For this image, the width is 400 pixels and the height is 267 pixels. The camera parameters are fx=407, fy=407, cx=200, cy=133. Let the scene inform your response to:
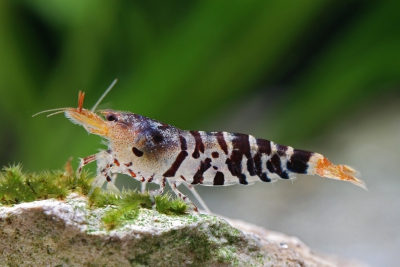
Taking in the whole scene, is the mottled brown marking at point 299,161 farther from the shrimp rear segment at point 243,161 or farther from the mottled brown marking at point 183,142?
the mottled brown marking at point 183,142

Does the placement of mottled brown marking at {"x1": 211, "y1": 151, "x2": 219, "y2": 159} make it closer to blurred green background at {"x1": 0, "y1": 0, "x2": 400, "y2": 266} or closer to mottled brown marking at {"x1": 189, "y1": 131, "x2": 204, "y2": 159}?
mottled brown marking at {"x1": 189, "y1": 131, "x2": 204, "y2": 159}

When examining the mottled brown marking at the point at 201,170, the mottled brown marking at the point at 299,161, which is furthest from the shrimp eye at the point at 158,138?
the mottled brown marking at the point at 299,161

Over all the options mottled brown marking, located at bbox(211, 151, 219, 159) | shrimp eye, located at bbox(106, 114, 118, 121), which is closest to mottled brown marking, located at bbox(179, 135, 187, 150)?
mottled brown marking, located at bbox(211, 151, 219, 159)

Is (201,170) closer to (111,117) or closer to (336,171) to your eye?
(111,117)

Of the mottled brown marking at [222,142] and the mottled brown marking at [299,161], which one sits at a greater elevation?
the mottled brown marking at [299,161]

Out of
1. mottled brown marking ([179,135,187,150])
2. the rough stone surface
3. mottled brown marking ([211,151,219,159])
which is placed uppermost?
mottled brown marking ([211,151,219,159])
